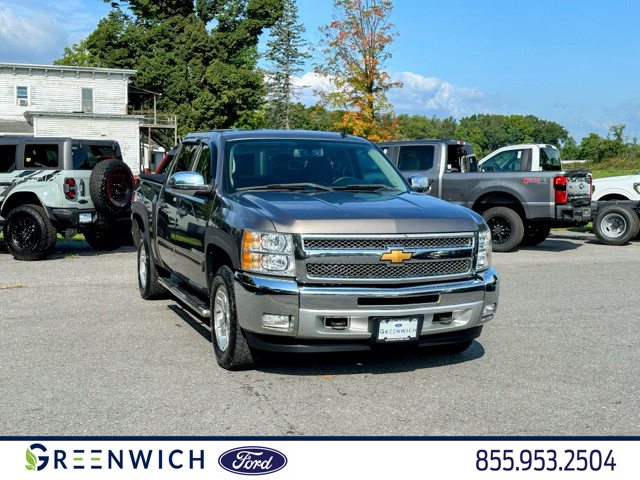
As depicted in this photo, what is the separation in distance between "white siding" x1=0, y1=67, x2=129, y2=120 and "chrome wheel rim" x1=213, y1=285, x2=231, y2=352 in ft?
141

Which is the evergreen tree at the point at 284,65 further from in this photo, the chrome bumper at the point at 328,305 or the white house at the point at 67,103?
the chrome bumper at the point at 328,305

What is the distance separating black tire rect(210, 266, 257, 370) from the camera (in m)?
5.70

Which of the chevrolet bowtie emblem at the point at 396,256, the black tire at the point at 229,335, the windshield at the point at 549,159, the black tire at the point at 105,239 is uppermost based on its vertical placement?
the windshield at the point at 549,159

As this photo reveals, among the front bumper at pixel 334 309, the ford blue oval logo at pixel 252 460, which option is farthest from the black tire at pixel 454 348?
the ford blue oval logo at pixel 252 460

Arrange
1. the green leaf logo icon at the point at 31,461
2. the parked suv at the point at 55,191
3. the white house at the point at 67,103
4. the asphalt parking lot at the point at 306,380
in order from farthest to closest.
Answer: the white house at the point at 67,103 → the parked suv at the point at 55,191 → the asphalt parking lot at the point at 306,380 → the green leaf logo icon at the point at 31,461

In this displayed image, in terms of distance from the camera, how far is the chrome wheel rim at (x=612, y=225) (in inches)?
648

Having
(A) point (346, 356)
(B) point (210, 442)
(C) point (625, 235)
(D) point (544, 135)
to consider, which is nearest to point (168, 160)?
(A) point (346, 356)

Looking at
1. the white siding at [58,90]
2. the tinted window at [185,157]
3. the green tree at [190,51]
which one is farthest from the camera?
the green tree at [190,51]

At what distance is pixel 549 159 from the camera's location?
647 inches

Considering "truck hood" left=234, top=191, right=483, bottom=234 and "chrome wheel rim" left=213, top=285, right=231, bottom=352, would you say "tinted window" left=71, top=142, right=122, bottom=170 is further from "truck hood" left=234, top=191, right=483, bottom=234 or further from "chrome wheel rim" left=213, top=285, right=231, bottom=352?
"chrome wheel rim" left=213, top=285, right=231, bottom=352

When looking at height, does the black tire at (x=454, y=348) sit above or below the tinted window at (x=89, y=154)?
below

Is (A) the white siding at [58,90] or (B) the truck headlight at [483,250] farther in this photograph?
(A) the white siding at [58,90]

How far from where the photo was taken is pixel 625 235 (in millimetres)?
16266

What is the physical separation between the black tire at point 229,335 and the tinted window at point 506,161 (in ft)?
36.9
